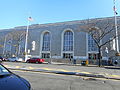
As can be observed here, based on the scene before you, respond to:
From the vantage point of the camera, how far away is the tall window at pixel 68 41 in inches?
1634

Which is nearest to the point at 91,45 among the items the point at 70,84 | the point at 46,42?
the point at 46,42

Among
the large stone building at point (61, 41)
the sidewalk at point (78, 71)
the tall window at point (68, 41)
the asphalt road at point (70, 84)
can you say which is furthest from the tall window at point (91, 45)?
the asphalt road at point (70, 84)

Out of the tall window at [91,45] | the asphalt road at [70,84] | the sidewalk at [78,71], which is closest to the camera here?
the asphalt road at [70,84]

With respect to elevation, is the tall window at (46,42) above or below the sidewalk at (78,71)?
above

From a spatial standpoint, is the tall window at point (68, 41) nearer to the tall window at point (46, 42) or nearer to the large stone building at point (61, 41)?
the large stone building at point (61, 41)

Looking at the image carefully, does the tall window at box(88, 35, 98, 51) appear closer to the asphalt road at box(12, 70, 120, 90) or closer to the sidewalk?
the sidewalk

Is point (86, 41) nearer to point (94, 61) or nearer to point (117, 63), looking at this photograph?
point (94, 61)

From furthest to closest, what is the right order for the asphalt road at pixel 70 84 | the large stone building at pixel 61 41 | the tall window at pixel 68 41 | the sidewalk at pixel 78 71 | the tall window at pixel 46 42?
the tall window at pixel 46 42, the tall window at pixel 68 41, the large stone building at pixel 61 41, the sidewalk at pixel 78 71, the asphalt road at pixel 70 84

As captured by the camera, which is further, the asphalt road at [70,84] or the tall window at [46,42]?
the tall window at [46,42]

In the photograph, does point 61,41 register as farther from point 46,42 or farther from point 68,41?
point 46,42

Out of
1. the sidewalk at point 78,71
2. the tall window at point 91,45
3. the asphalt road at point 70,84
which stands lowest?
the sidewalk at point 78,71

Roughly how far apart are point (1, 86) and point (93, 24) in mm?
25945

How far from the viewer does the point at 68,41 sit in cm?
4216

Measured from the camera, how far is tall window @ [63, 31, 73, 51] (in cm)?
4151
